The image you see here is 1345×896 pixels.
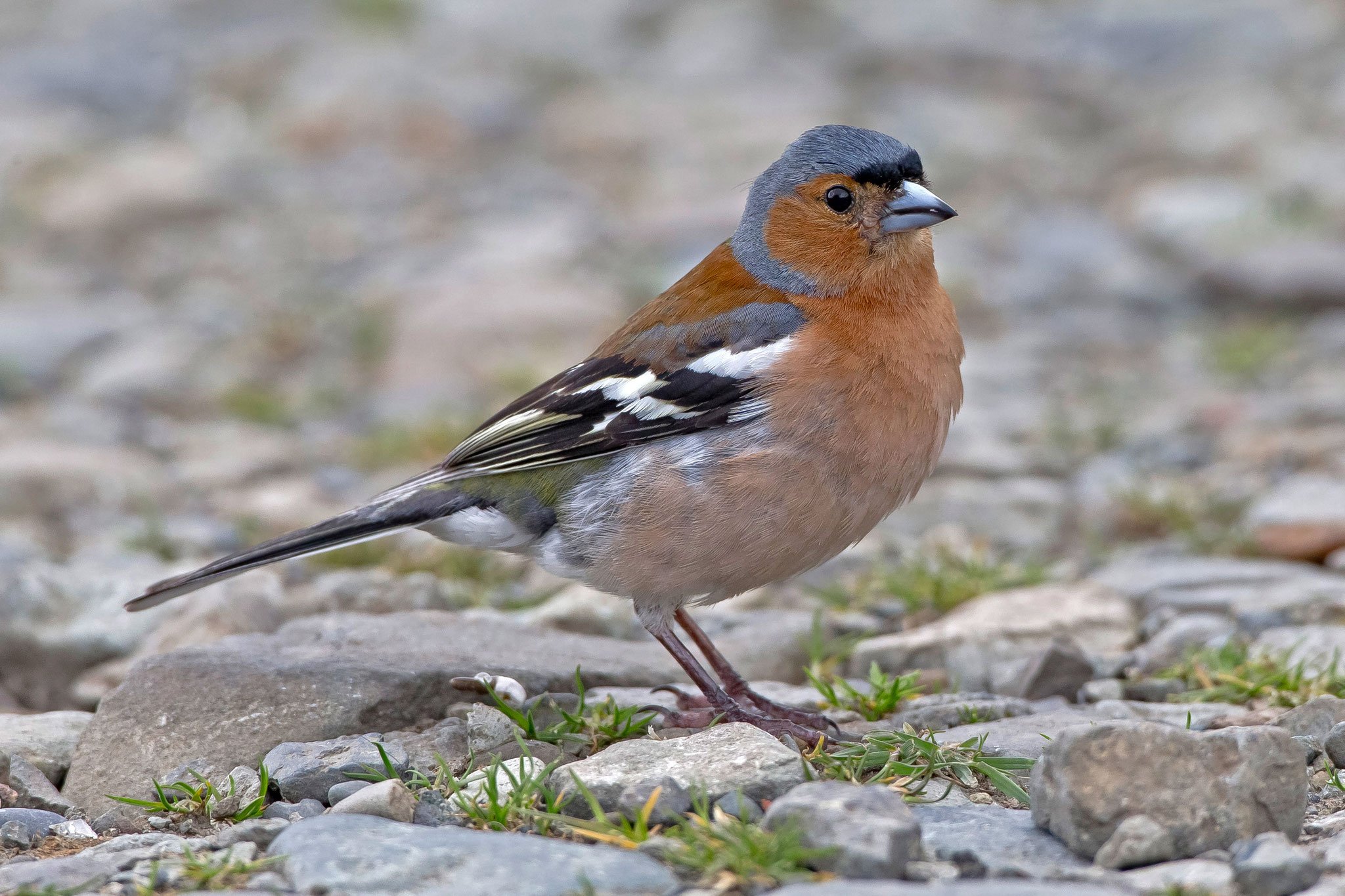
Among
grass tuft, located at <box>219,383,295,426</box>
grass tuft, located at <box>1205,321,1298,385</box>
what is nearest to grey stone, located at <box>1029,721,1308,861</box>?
grass tuft, located at <box>1205,321,1298,385</box>

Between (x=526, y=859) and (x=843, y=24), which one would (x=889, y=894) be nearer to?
(x=526, y=859)

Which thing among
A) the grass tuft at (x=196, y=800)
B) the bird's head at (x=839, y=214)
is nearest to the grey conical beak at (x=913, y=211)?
the bird's head at (x=839, y=214)

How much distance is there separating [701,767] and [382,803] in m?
0.68

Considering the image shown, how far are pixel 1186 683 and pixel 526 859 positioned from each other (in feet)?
7.66

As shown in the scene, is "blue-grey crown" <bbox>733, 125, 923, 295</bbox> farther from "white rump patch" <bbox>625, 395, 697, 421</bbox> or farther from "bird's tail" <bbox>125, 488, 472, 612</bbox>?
"bird's tail" <bbox>125, 488, 472, 612</bbox>

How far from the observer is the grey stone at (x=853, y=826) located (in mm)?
2711

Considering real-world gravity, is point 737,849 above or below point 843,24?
below

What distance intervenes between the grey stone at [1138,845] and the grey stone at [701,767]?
671mm

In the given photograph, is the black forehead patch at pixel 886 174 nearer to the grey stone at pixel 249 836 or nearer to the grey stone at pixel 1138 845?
the grey stone at pixel 1138 845

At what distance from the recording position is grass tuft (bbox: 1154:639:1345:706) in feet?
13.1

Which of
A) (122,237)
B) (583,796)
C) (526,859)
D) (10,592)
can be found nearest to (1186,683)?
(583,796)

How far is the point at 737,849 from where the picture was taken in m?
2.75

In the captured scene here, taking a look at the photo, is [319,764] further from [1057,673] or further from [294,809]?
[1057,673]

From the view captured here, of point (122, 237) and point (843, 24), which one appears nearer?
point (122, 237)
